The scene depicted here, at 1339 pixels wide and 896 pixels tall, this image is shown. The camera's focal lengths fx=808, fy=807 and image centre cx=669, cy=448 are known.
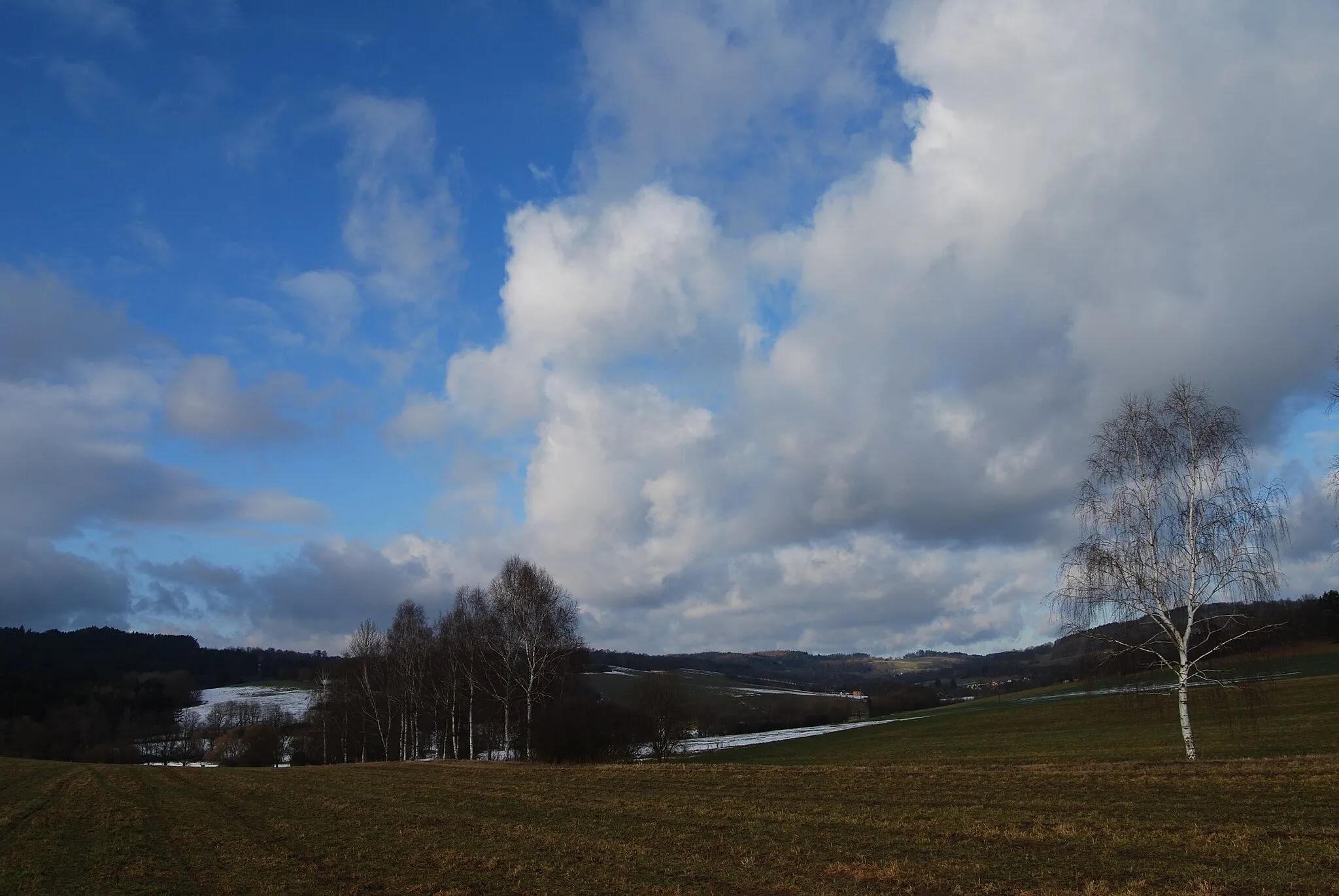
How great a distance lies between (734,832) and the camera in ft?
59.1

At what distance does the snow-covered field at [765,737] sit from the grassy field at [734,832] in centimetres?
4248

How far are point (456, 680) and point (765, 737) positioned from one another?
1683 inches

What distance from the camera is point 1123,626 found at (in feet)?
98.1

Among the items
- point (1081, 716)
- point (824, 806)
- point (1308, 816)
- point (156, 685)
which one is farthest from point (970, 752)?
point (156, 685)

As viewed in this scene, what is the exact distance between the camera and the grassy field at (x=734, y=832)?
42.3ft

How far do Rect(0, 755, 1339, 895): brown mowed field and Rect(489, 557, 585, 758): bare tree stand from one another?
93.3 ft

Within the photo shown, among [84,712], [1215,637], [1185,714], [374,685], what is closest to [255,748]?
[374,685]

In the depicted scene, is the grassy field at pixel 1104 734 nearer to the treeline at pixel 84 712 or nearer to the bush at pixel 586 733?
the bush at pixel 586 733

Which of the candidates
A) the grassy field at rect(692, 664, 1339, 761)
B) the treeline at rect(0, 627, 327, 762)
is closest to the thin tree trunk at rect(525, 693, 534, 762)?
the grassy field at rect(692, 664, 1339, 761)

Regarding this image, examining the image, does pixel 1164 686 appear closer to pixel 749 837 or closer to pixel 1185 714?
pixel 1185 714

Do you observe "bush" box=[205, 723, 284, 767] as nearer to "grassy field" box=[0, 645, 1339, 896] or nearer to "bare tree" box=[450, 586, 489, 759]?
"bare tree" box=[450, 586, 489, 759]

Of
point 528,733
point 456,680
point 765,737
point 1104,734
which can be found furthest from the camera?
point 765,737

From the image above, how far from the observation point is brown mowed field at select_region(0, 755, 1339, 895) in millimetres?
12789

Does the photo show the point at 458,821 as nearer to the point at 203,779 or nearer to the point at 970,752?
the point at 203,779
